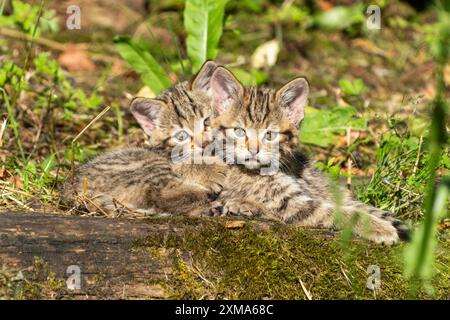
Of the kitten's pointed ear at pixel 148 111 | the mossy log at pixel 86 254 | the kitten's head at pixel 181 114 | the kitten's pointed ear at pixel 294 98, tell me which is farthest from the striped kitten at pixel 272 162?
the mossy log at pixel 86 254

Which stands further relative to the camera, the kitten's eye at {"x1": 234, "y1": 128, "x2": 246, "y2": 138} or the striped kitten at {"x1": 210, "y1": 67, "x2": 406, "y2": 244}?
the kitten's eye at {"x1": 234, "y1": 128, "x2": 246, "y2": 138}

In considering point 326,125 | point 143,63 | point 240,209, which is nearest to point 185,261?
point 240,209

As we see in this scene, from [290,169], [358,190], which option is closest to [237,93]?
[290,169]

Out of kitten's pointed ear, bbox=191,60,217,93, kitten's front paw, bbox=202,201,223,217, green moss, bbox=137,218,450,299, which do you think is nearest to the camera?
green moss, bbox=137,218,450,299

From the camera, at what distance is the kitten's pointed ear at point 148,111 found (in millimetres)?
5191

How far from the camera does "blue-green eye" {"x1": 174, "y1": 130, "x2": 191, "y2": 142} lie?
5.01 m

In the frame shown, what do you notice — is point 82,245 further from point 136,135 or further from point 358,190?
point 136,135

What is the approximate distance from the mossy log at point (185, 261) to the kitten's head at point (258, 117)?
2.96 feet

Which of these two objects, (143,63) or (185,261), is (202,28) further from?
(185,261)

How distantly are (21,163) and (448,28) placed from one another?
3913 mm

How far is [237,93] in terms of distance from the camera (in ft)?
16.0

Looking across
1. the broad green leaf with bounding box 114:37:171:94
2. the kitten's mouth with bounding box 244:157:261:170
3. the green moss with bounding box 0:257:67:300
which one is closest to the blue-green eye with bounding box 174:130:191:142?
the kitten's mouth with bounding box 244:157:261:170

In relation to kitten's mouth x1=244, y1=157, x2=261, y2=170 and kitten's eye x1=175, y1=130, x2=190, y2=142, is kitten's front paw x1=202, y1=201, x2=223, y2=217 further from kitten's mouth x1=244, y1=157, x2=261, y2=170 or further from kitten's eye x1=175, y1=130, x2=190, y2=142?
kitten's eye x1=175, y1=130, x2=190, y2=142

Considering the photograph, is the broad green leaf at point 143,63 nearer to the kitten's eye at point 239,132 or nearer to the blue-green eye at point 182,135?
the blue-green eye at point 182,135
